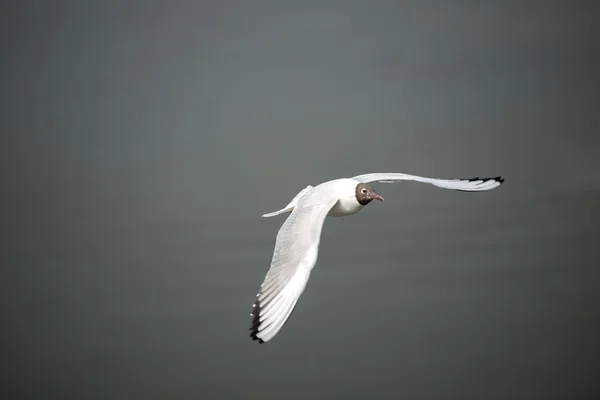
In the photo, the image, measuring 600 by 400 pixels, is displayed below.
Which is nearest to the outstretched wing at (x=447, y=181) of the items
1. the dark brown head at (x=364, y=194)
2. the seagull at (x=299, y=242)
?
the seagull at (x=299, y=242)

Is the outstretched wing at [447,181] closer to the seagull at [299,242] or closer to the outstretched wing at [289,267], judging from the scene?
the seagull at [299,242]

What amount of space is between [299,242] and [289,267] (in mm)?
122

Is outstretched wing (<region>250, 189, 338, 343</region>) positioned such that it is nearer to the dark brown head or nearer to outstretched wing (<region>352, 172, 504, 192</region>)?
the dark brown head

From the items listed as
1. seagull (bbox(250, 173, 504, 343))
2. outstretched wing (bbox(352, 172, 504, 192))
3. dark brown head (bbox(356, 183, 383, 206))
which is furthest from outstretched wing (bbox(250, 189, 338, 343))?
outstretched wing (bbox(352, 172, 504, 192))

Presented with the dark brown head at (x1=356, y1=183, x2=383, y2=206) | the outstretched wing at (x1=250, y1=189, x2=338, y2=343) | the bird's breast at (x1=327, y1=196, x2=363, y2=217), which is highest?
the dark brown head at (x1=356, y1=183, x2=383, y2=206)

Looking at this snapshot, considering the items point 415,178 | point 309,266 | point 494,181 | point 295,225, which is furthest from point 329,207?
point 494,181

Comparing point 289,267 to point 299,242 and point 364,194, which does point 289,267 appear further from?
point 364,194

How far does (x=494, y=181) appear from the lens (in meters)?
2.66

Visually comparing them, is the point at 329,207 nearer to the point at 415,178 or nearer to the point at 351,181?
the point at 351,181

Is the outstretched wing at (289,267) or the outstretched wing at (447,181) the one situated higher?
the outstretched wing at (447,181)

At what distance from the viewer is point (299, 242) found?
197 centimetres

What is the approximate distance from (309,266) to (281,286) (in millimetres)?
102

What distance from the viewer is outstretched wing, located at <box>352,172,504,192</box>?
255cm

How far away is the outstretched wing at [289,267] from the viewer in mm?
1722
